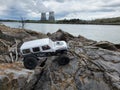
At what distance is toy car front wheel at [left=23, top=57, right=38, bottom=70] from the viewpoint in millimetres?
19281

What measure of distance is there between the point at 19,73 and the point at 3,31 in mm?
15342

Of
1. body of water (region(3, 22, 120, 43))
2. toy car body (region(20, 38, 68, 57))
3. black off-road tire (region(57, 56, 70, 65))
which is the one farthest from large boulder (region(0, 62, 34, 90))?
body of water (region(3, 22, 120, 43))

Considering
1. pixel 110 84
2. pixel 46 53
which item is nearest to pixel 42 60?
pixel 46 53

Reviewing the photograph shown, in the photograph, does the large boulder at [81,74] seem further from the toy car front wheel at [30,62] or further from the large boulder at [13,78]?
the toy car front wheel at [30,62]

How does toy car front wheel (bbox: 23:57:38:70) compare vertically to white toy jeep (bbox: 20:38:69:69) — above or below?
below

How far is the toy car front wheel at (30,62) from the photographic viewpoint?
19.3m

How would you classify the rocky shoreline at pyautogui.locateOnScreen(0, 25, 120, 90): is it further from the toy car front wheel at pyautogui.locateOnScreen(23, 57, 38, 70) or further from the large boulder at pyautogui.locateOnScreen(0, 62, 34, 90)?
the toy car front wheel at pyautogui.locateOnScreen(23, 57, 38, 70)

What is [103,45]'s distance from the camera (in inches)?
959

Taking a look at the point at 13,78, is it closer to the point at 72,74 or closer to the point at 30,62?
the point at 30,62

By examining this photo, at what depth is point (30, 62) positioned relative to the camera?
63.8 feet

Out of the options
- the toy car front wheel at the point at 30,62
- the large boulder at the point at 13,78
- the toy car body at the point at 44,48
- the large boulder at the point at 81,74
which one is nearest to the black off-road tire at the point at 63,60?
the large boulder at the point at 81,74

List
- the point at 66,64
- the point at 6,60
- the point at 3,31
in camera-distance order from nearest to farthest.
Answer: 1. the point at 66,64
2. the point at 6,60
3. the point at 3,31

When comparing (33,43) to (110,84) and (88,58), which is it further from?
(110,84)

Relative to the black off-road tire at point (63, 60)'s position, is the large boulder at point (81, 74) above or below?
below
